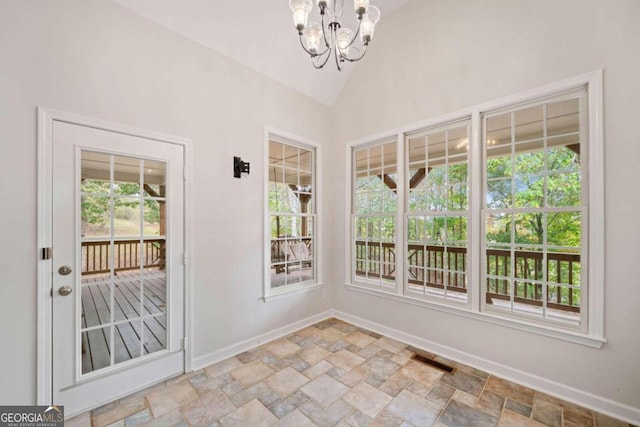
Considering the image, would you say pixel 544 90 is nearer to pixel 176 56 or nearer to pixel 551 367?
pixel 551 367

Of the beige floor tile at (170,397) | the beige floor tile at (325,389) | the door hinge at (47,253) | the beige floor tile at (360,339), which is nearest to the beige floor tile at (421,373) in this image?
the beige floor tile at (360,339)

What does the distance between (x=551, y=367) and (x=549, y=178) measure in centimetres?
162

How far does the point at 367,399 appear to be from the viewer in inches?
85.5

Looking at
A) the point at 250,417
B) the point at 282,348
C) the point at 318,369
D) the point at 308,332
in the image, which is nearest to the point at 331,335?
the point at 308,332

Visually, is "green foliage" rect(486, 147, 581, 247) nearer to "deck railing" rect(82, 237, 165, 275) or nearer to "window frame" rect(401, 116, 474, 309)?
"window frame" rect(401, 116, 474, 309)

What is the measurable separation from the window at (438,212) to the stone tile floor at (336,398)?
0.86 m

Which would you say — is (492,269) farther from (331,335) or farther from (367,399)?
(331,335)

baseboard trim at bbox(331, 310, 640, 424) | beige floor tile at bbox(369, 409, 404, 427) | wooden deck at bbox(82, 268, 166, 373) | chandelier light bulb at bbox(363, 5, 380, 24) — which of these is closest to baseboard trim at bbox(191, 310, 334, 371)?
wooden deck at bbox(82, 268, 166, 373)

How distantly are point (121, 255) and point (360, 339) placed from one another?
267cm

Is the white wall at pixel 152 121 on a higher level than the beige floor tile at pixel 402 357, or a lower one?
higher

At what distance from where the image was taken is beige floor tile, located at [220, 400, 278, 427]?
6.26 ft

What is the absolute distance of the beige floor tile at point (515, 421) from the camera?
1892 millimetres

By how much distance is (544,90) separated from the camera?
2.28m

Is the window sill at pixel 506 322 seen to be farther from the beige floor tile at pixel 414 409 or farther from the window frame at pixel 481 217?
the beige floor tile at pixel 414 409
